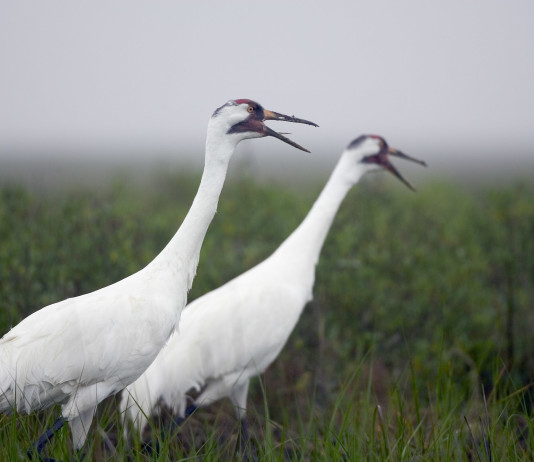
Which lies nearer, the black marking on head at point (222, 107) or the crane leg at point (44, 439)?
the crane leg at point (44, 439)

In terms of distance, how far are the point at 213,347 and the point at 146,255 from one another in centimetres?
147

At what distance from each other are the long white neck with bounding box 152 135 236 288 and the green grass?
3.02ft

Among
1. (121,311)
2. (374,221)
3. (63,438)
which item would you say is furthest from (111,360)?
(374,221)

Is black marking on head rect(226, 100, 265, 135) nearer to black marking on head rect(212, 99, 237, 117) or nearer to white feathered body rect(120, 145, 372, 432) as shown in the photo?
black marking on head rect(212, 99, 237, 117)

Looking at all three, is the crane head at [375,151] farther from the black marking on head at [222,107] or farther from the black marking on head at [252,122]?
the black marking on head at [222,107]

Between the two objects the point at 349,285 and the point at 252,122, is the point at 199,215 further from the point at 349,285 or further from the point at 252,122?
the point at 349,285

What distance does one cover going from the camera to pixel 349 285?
631 cm

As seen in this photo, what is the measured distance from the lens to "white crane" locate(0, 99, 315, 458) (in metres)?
3.29

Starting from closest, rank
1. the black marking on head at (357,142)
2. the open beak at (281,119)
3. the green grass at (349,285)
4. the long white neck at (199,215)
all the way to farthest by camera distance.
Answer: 1. the long white neck at (199,215)
2. the open beak at (281,119)
3. the green grass at (349,285)
4. the black marking on head at (357,142)

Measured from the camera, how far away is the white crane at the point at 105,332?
10.8 ft

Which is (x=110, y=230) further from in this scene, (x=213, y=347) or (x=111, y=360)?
(x=111, y=360)

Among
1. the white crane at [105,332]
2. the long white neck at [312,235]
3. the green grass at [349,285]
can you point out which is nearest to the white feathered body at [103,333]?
the white crane at [105,332]

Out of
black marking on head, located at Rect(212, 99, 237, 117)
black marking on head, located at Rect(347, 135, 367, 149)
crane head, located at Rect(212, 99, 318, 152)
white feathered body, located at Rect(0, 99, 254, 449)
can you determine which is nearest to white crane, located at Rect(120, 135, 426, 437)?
black marking on head, located at Rect(347, 135, 367, 149)

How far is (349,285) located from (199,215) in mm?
3002
